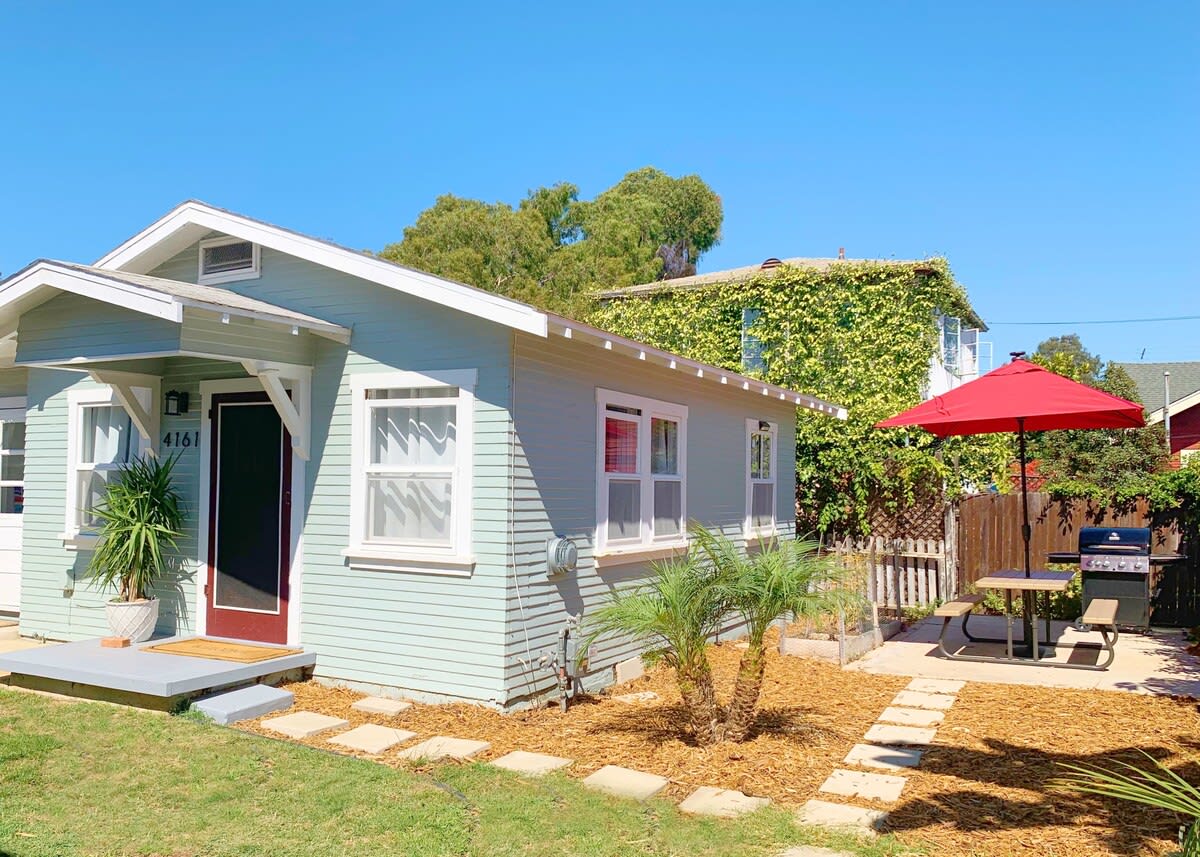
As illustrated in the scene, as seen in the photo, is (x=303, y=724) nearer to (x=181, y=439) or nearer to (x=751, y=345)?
(x=181, y=439)

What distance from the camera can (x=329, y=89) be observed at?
16938 mm

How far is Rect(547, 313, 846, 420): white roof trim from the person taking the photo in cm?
655

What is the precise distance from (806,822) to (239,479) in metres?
5.65

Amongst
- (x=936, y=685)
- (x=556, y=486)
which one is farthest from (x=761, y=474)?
(x=556, y=486)

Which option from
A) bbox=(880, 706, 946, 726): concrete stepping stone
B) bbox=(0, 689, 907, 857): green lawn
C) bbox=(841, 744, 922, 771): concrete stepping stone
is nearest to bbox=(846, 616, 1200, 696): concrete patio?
bbox=(880, 706, 946, 726): concrete stepping stone

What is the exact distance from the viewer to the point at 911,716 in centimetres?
648

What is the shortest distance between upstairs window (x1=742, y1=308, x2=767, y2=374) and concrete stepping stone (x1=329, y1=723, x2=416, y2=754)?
1092cm

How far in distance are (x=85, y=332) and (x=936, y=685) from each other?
7.64 m

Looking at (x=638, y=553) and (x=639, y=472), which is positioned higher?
(x=639, y=472)

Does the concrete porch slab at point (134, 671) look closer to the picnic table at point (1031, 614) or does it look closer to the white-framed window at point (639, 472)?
the white-framed window at point (639, 472)

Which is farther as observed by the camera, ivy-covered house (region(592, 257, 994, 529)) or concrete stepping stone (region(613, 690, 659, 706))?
ivy-covered house (region(592, 257, 994, 529))

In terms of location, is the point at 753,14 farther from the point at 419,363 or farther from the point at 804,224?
the point at 804,224

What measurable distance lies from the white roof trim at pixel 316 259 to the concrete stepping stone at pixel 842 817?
3.43 metres

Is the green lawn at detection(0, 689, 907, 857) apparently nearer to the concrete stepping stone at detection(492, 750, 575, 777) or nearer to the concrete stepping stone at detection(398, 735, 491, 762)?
the concrete stepping stone at detection(492, 750, 575, 777)
